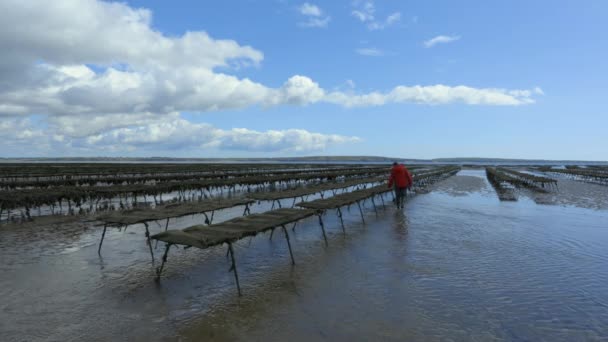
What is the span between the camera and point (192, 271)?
6.81 metres

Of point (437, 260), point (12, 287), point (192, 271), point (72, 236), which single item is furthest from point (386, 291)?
point (72, 236)

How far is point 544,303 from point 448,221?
7455mm

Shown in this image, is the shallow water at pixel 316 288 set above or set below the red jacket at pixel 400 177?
below

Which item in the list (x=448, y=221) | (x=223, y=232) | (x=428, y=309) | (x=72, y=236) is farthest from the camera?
(x=448, y=221)

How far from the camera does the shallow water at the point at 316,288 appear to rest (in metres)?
4.55

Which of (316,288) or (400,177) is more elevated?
(400,177)

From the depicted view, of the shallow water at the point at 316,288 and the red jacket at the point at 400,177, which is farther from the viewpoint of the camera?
the red jacket at the point at 400,177

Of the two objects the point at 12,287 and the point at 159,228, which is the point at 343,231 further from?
the point at 12,287

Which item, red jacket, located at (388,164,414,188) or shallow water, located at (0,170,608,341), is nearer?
shallow water, located at (0,170,608,341)

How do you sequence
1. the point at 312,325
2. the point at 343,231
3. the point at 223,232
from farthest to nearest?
the point at 343,231, the point at 223,232, the point at 312,325

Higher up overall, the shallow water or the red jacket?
the red jacket

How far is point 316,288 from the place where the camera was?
598 centimetres

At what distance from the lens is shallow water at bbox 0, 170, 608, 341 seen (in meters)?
4.55

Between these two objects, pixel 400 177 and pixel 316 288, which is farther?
pixel 400 177
